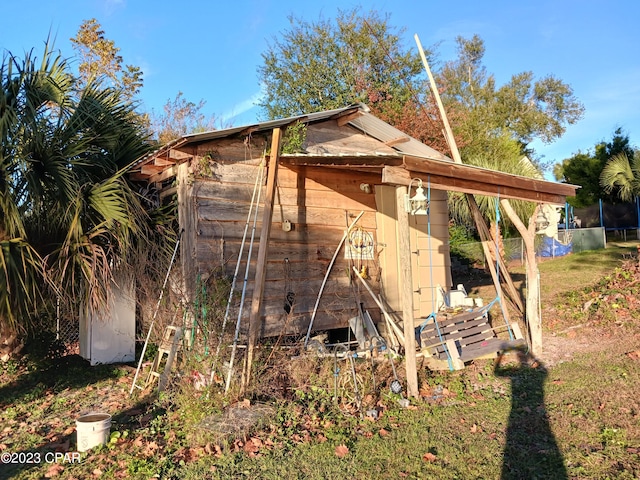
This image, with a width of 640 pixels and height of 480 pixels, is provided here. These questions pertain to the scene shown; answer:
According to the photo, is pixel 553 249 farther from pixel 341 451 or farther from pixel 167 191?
pixel 341 451

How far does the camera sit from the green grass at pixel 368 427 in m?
4.02

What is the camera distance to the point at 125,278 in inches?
295

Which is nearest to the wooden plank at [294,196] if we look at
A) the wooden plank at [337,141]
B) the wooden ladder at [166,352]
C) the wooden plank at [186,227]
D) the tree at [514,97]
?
the wooden plank at [186,227]

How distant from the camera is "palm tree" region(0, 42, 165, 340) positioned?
566cm

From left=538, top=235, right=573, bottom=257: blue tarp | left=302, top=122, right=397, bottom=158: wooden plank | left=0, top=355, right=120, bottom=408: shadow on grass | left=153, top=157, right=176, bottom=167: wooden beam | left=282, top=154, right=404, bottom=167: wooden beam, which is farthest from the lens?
left=538, top=235, right=573, bottom=257: blue tarp

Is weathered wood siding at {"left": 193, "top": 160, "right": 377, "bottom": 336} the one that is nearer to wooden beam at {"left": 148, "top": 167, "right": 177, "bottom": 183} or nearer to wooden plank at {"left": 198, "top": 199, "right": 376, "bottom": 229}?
wooden plank at {"left": 198, "top": 199, "right": 376, "bottom": 229}

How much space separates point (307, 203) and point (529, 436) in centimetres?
433

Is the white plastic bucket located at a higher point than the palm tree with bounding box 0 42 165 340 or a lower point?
lower

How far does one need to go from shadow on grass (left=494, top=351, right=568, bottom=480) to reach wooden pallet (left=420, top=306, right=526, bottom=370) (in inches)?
17.4

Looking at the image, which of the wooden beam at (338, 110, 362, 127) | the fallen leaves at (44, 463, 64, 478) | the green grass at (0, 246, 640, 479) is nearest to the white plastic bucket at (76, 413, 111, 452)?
the green grass at (0, 246, 640, 479)

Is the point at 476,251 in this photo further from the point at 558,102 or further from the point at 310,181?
the point at 558,102

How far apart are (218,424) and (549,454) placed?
2897mm

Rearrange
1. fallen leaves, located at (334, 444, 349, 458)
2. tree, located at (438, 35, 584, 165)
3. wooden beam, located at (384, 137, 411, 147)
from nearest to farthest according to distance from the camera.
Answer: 1. fallen leaves, located at (334, 444, 349, 458)
2. wooden beam, located at (384, 137, 411, 147)
3. tree, located at (438, 35, 584, 165)

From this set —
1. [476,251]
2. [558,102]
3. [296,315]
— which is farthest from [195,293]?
[558,102]
